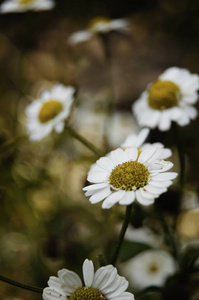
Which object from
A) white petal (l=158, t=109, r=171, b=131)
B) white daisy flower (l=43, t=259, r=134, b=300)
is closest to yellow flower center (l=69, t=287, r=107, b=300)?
white daisy flower (l=43, t=259, r=134, b=300)

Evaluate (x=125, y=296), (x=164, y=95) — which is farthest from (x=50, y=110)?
(x=125, y=296)

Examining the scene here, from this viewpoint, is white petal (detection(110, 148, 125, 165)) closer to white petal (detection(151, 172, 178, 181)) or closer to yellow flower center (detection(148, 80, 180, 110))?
white petal (detection(151, 172, 178, 181))

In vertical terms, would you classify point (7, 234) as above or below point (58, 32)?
below

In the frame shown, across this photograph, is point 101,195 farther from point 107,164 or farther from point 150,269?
point 150,269

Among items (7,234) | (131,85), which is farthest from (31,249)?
(131,85)

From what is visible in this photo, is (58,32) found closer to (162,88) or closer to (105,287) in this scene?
(162,88)

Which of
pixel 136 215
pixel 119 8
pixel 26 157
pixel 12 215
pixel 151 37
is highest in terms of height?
pixel 119 8

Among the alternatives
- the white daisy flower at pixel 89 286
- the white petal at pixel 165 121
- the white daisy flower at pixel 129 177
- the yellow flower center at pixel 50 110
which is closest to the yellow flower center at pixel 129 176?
the white daisy flower at pixel 129 177
